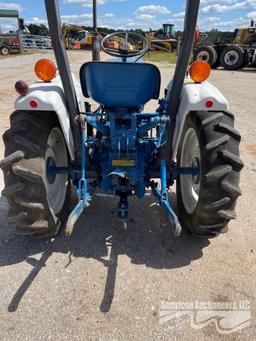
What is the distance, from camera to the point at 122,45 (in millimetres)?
3443

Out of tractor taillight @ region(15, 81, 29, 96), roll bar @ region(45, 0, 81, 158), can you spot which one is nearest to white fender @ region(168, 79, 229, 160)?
roll bar @ region(45, 0, 81, 158)

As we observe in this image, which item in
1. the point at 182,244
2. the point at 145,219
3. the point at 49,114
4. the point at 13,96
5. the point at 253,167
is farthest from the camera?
the point at 13,96

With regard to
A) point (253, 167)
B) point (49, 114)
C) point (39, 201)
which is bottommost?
Answer: point (253, 167)

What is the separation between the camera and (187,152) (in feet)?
10.9

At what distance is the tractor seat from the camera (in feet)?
8.27

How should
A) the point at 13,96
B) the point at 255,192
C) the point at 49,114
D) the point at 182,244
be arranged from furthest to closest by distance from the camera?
1. the point at 13,96
2. the point at 255,192
3. the point at 182,244
4. the point at 49,114

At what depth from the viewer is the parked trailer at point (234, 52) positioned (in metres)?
16.6

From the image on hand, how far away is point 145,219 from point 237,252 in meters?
0.88

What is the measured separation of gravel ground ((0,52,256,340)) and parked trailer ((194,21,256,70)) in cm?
1498

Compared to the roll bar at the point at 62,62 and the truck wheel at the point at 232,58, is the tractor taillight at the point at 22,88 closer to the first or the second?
the roll bar at the point at 62,62

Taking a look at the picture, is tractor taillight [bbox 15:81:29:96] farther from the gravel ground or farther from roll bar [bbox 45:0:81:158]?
the gravel ground

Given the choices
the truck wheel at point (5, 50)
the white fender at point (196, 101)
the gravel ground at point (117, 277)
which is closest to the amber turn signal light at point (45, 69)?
the white fender at point (196, 101)

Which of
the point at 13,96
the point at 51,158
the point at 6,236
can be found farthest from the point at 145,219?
the point at 13,96

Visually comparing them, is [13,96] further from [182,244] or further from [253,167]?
[182,244]
